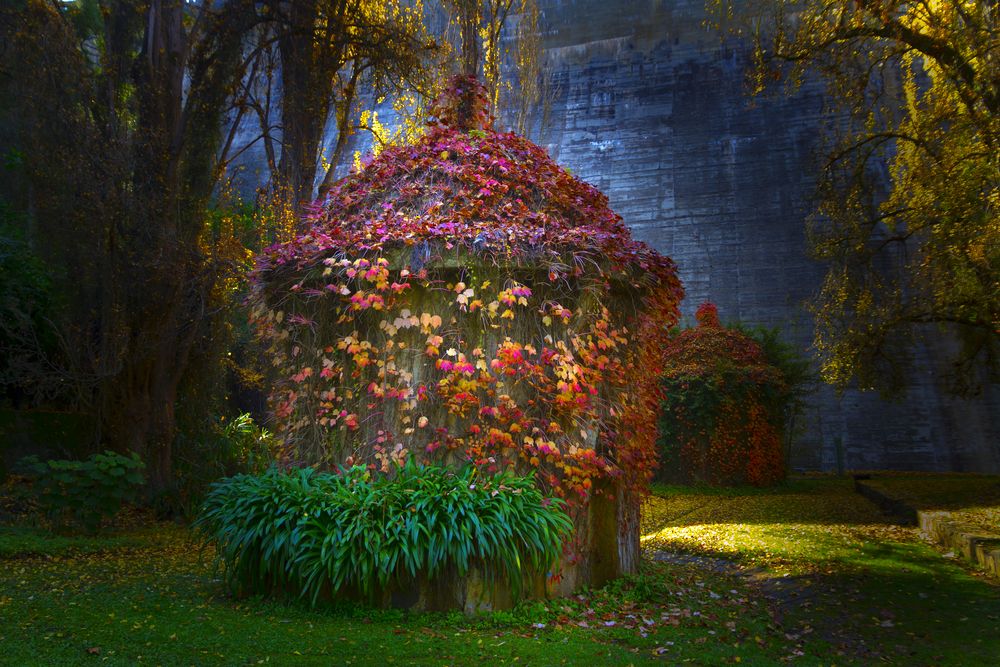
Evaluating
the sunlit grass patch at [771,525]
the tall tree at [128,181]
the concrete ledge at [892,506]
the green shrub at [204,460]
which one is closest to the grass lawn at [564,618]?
the sunlit grass patch at [771,525]

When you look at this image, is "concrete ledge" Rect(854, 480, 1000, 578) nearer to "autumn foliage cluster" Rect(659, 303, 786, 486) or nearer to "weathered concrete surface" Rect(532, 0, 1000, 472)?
"autumn foliage cluster" Rect(659, 303, 786, 486)

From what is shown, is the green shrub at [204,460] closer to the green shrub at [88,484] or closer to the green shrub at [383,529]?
the green shrub at [88,484]

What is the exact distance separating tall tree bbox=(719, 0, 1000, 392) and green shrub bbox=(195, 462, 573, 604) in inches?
254

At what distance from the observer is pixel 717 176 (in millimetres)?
22078

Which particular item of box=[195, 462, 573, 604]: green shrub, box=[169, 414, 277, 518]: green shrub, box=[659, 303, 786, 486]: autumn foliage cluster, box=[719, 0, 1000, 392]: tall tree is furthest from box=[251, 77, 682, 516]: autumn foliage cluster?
box=[659, 303, 786, 486]: autumn foliage cluster

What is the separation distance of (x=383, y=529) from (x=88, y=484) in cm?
493

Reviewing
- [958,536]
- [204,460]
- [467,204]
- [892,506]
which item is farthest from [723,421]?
[467,204]

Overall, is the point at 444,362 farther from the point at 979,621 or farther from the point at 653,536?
the point at 653,536

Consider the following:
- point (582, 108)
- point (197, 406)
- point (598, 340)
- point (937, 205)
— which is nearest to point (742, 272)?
point (582, 108)

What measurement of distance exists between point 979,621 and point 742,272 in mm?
17092

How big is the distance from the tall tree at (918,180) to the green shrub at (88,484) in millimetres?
9224

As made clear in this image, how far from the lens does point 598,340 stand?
5.53 meters

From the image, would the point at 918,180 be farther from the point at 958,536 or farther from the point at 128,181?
the point at 128,181

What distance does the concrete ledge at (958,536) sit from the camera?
6535mm
